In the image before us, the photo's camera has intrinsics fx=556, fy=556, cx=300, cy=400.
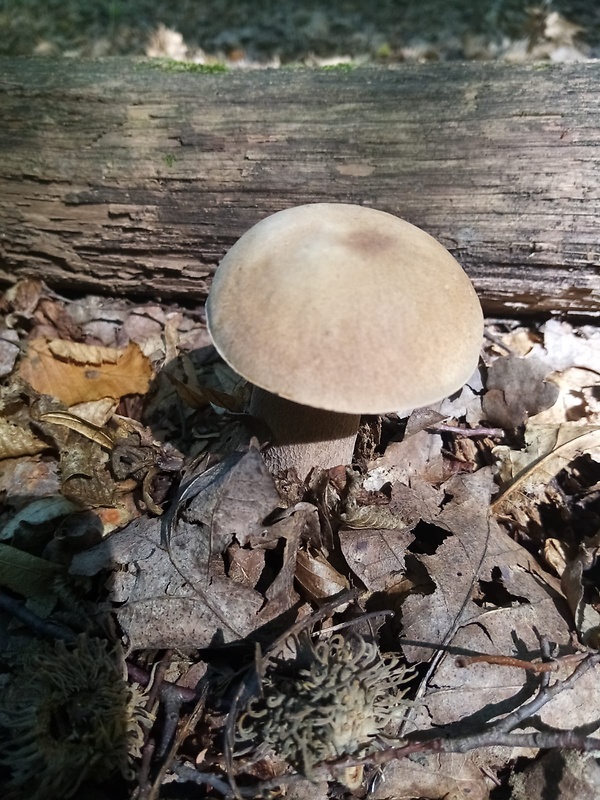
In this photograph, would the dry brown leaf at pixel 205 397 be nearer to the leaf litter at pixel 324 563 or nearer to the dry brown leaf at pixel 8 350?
the leaf litter at pixel 324 563

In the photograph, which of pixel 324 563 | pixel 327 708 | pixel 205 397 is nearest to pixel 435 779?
pixel 327 708

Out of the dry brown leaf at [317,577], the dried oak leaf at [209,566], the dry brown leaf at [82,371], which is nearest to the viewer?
the dried oak leaf at [209,566]

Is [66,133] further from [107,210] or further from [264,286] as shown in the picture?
[264,286]

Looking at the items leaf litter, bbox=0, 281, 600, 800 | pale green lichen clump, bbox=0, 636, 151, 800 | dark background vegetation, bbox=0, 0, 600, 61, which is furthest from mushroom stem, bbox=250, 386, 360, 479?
dark background vegetation, bbox=0, 0, 600, 61

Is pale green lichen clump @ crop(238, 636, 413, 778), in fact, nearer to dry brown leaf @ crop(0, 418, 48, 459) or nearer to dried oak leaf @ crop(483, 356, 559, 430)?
dried oak leaf @ crop(483, 356, 559, 430)

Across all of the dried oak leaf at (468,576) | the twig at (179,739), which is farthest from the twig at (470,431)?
the twig at (179,739)

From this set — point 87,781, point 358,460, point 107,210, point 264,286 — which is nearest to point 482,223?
point 358,460

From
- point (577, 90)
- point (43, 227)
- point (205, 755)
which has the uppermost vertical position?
point (577, 90)
